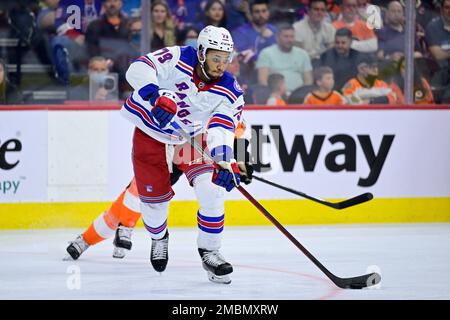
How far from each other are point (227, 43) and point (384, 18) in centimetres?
315

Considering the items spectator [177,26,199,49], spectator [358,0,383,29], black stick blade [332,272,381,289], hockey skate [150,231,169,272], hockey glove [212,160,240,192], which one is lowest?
hockey skate [150,231,169,272]

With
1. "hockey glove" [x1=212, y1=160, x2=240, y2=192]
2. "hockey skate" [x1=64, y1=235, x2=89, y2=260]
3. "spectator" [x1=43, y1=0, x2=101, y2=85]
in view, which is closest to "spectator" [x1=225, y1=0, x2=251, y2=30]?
"spectator" [x1=43, y1=0, x2=101, y2=85]

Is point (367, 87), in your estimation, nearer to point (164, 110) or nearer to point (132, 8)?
point (132, 8)

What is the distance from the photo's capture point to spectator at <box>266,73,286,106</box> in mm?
7848

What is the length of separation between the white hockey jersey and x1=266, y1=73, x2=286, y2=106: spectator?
97.3 inches

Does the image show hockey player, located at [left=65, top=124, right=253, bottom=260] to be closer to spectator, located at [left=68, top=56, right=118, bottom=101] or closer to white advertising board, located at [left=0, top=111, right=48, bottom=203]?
white advertising board, located at [left=0, top=111, right=48, bottom=203]

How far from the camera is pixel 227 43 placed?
5.11 meters

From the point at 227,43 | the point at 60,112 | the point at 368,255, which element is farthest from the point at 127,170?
the point at 227,43

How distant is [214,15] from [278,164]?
1197 mm

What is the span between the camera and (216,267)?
515 cm

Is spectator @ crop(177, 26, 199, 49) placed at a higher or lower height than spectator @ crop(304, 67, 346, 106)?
higher

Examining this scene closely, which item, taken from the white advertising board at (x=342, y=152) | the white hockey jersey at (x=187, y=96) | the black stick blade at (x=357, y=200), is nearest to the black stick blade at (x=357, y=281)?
the black stick blade at (x=357, y=200)

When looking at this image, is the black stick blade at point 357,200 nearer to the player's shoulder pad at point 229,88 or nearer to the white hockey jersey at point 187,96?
the white hockey jersey at point 187,96

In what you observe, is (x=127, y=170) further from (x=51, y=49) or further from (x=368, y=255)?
(x=368, y=255)
